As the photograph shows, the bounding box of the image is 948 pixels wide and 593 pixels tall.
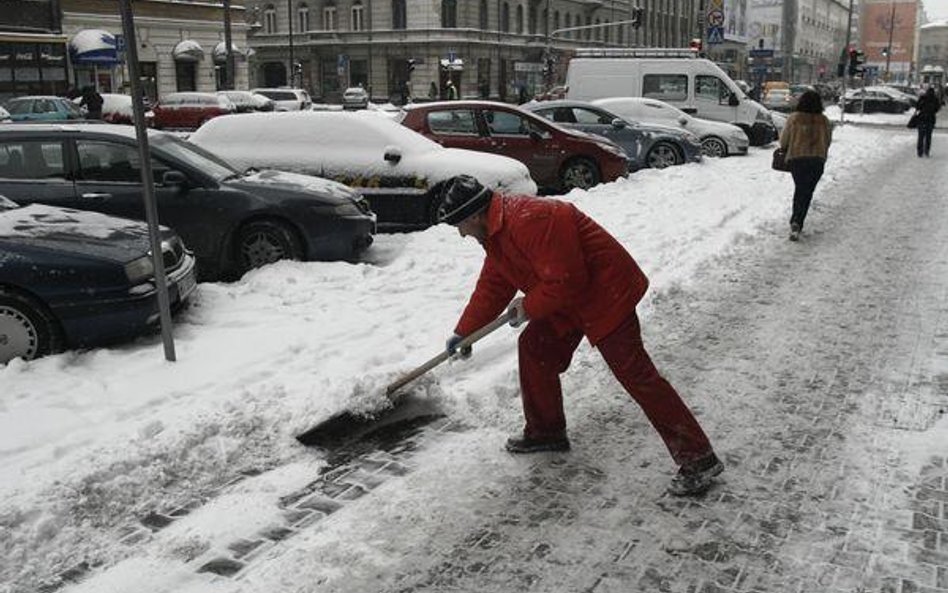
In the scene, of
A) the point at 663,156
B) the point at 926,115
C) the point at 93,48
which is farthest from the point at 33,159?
the point at 93,48

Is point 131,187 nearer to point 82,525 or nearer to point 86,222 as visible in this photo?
point 86,222

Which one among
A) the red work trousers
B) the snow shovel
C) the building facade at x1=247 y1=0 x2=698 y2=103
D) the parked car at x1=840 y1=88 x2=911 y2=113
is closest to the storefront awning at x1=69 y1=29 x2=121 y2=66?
the building facade at x1=247 y1=0 x2=698 y2=103

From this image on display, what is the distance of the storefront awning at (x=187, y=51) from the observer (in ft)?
153

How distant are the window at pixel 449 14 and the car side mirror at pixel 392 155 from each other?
173ft

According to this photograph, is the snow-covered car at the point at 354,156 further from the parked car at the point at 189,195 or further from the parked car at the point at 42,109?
the parked car at the point at 42,109

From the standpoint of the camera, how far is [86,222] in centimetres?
645

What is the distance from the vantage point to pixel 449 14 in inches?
2393

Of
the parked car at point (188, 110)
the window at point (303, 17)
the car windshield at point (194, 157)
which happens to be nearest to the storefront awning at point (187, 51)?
the parked car at point (188, 110)

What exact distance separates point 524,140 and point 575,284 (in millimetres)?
9965

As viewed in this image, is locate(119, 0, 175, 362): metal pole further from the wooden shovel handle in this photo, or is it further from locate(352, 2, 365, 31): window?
locate(352, 2, 365, 31): window

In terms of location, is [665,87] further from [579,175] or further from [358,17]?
[358,17]

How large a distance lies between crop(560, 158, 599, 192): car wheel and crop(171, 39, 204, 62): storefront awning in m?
38.3

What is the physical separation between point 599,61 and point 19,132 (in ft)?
54.9

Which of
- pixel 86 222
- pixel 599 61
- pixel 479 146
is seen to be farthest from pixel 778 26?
pixel 86 222
